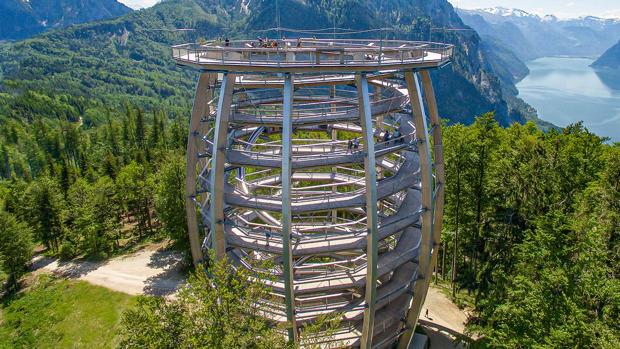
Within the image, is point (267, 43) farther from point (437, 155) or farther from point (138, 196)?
point (138, 196)

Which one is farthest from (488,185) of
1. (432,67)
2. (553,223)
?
(432,67)

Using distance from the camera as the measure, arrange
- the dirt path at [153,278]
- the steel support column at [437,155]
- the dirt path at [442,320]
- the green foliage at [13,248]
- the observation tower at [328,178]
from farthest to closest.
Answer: the green foliage at [13,248] → the dirt path at [153,278] → the dirt path at [442,320] → the steel support column at [437,155] → the observation tower at [328,178]

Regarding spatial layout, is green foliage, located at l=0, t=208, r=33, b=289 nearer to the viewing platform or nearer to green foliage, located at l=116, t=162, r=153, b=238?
green foliage, located at l=116, t=162, r=153, b=238

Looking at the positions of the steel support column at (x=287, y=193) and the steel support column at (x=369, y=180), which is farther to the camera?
the steel support column at (x=369, y=180)

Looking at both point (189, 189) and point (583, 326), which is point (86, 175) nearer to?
point (189, 189)

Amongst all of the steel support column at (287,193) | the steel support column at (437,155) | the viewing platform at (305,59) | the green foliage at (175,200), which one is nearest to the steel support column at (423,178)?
the viewing platform at (305,59)

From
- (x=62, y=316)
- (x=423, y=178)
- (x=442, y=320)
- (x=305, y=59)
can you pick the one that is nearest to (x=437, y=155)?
(x=423, y=178)

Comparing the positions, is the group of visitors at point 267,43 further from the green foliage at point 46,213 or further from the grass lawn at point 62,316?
the green foliage at point 46,213
